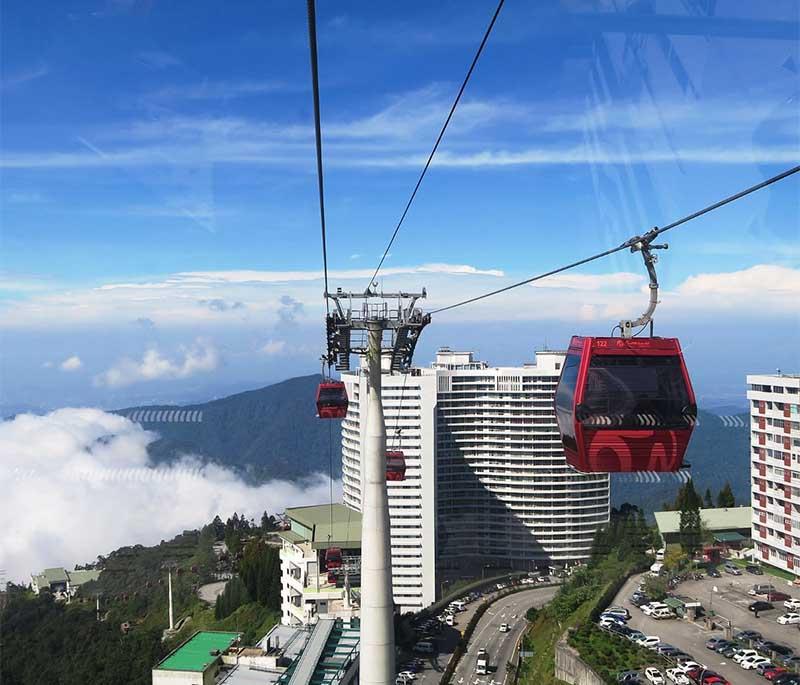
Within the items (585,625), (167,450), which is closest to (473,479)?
(585,625)

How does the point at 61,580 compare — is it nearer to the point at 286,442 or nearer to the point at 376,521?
the point at 286,442

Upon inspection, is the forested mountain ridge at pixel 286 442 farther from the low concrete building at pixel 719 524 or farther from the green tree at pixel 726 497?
the low concrete building at pixel 719 524

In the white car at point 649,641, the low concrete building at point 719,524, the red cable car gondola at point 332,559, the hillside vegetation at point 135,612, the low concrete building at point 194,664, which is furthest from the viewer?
the red cable car gondola at point 332,559

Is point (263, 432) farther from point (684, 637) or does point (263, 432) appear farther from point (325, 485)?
point (684, 637)

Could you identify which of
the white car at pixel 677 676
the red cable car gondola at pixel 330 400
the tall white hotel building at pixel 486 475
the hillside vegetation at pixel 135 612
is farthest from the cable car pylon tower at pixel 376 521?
the tall white hotel building at pixel 486 475

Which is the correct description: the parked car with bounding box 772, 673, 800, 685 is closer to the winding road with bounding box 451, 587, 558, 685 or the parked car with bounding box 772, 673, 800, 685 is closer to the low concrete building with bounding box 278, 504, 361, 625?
the winding road with bounding box 451, 587, 558, 685

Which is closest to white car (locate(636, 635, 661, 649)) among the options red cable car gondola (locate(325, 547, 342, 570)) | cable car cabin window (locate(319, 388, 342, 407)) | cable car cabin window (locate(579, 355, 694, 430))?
cable car cabin window (locate(319, 388, 342, 407))
